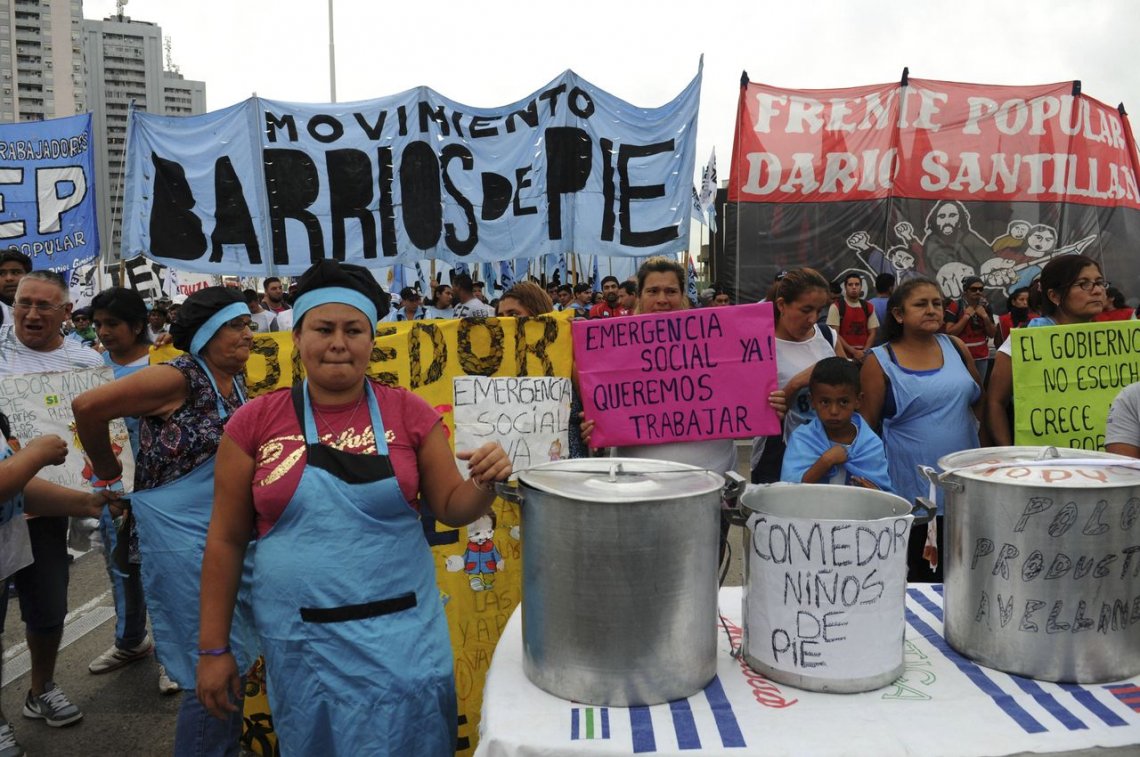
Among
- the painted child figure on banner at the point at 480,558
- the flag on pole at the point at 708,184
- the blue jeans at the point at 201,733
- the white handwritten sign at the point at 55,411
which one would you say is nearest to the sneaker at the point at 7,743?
the white handwritten sign at the point at 55,411

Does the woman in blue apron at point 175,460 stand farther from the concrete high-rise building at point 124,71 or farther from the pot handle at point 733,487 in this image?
the concrete high-rise building at point 124,71

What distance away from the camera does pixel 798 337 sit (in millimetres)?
3598

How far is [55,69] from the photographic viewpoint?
387 ft

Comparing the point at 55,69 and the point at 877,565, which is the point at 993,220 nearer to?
the point at 877,565

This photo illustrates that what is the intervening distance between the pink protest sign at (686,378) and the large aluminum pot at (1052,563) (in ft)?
4.83

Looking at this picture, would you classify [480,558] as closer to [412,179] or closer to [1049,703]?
[1049,703]

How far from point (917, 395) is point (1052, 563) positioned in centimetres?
174

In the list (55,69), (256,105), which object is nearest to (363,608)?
(256,105)

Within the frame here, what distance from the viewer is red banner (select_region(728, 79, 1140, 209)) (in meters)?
8.33

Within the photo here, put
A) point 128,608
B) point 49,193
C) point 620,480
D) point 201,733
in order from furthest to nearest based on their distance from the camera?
1. point 49,193
2. point 128,608
3. point 201,733
4. point 620,480

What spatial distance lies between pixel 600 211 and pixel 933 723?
186 inches

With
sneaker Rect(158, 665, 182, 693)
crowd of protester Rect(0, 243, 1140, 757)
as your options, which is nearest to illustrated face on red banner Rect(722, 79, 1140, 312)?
crowd of protester Rect(0, 243, 1140, 757)

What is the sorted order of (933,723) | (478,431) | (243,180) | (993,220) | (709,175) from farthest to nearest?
1. (709,175)
2. (993,220)
3. (243,180)
4. (478,431)
5. (933,723)

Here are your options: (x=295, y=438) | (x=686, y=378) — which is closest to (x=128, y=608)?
(x=295, y=438)
